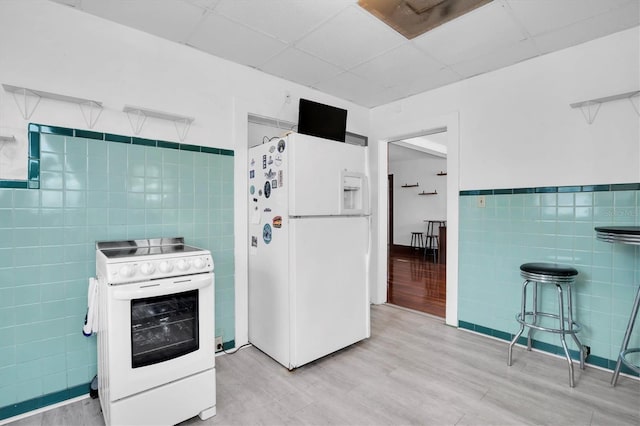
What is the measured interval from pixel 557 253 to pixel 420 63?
6.85 feet

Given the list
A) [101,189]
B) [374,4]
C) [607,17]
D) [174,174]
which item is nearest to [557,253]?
[607,17]

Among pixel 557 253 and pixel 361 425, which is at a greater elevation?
pixel 557 253

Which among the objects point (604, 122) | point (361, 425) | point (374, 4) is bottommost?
point (361, 425)

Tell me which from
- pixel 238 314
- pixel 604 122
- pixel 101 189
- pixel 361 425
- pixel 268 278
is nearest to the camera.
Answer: pixel 361 425

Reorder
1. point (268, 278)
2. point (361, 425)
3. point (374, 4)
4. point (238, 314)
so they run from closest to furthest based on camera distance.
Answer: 1. point (361, 425)
2. point (374, 4)
3. point (268, 278)
4. point (238, 314)

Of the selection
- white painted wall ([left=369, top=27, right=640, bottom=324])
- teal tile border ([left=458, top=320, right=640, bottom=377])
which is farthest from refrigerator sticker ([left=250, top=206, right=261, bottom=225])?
teal tile border ([left=458, top=320, right=640, bottom=377])

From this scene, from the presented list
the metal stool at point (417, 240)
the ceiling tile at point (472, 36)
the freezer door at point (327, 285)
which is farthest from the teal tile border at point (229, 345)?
the metal stool at point (417, 240)

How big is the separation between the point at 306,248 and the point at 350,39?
1.71 m

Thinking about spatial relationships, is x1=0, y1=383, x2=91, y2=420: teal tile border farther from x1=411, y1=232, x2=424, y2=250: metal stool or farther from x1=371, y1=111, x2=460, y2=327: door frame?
x1=411, y1=232, x2=424, y2=250: metal stool

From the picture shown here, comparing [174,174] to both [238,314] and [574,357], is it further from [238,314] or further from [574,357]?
[574,357]

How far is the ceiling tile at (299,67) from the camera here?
8.92 ft

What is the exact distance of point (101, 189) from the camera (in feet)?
7.03

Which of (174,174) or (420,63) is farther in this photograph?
(420,63)

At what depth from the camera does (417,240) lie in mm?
8445
